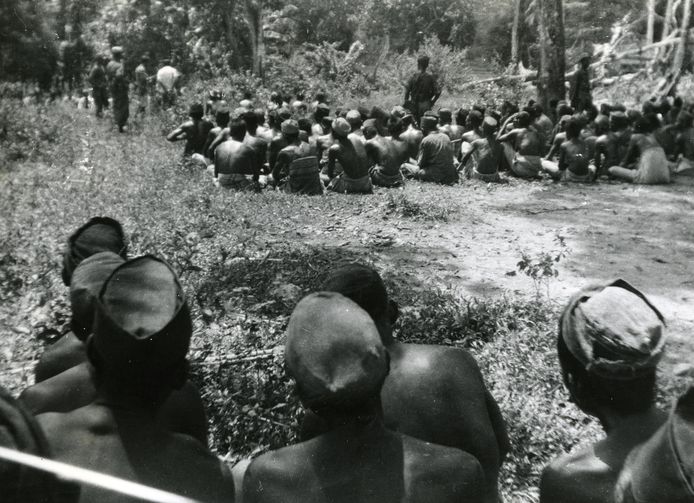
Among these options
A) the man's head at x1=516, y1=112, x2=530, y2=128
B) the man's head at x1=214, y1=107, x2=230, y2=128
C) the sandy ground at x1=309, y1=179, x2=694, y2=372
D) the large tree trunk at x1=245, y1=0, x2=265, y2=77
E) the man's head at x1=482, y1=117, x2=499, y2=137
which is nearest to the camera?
the sandy ground at x1=309, y1=179, x2=694, y2=372

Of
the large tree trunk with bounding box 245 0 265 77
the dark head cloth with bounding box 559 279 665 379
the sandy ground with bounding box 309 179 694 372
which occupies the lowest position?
the sandy ground with bounding box 309 179 694 372

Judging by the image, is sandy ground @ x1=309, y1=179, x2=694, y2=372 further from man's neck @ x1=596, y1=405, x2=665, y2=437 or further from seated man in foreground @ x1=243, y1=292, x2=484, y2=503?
seated man in foreground @ x1=243, y1=292, x2=484, y2=503

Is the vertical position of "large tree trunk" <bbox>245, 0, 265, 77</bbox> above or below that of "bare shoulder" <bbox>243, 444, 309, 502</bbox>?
above

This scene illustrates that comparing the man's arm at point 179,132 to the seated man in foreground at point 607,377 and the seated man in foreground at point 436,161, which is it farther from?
the seated man in foreground at point 607,377

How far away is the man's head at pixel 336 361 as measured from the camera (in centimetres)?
175

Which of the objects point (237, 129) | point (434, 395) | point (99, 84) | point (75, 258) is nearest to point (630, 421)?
point (434, 395)

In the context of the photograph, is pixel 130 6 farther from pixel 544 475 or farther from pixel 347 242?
pixel 544 475

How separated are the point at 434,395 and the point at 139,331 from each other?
110 centimetres

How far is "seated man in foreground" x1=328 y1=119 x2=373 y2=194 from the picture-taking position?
1012cm

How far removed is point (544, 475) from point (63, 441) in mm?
1341

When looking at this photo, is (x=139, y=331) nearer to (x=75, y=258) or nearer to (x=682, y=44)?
(x=75, y=258)

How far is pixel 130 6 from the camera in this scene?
2320 cm

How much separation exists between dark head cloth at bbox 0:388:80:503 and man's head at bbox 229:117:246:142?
30.1 ft

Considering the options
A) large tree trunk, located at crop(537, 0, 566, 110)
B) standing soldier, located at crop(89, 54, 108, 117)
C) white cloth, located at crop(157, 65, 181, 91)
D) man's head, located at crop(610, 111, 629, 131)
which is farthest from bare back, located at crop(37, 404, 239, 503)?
white cloth, located at crop(157, 65, 181, 91)
